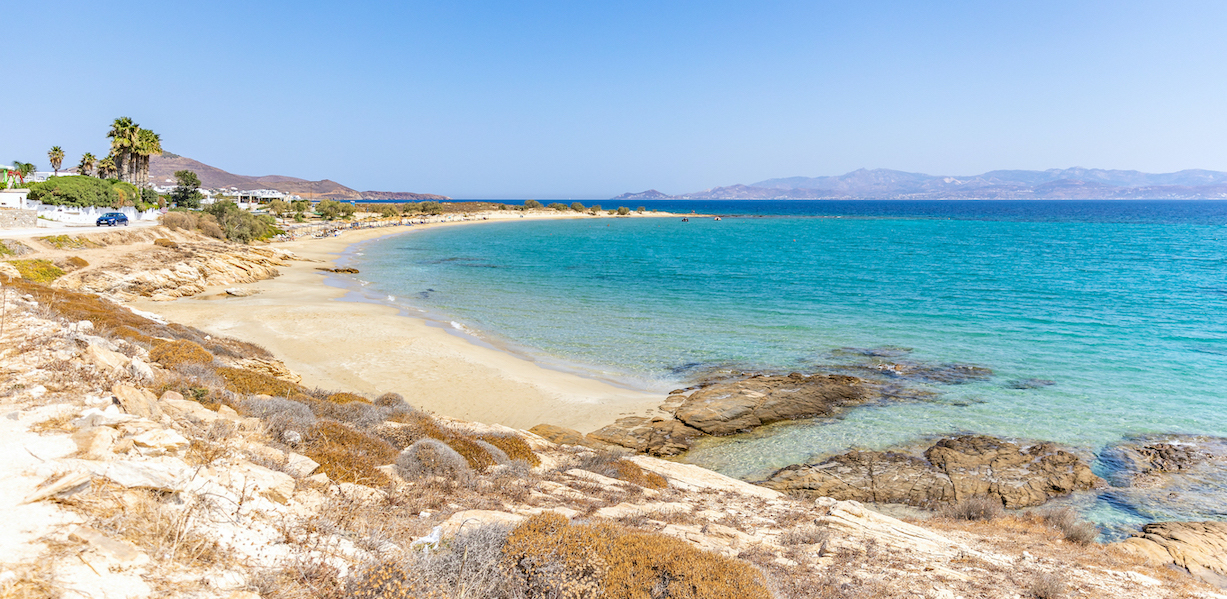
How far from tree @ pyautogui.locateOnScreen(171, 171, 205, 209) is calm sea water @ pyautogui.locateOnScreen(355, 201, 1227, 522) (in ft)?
98.3

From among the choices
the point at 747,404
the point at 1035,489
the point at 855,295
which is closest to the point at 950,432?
the point at 1035,489

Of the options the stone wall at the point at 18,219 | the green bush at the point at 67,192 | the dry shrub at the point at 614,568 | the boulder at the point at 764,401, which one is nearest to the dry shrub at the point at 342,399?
the dry shrub at the point at 614,568

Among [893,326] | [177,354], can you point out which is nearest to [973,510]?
[177,354]

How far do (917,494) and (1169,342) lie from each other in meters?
20.7

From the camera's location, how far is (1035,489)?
12.1m

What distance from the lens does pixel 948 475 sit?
1263 centimetres

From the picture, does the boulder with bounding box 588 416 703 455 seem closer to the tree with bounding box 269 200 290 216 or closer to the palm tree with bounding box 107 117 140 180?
the palm tree with bounding box 107 117 140 180

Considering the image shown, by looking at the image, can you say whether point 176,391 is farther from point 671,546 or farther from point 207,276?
point 207,276

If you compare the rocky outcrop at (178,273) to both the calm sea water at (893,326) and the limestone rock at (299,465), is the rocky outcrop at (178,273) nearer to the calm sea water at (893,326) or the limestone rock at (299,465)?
the calm sea water at (893,326)

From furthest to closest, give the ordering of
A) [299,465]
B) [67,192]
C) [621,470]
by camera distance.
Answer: [67,192], [621,470], [299,465]

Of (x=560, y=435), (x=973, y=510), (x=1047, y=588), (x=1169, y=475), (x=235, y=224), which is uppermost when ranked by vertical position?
(x=235, y=224)

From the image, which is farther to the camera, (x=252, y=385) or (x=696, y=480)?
(x=252, y=385)

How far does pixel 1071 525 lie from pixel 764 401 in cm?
775

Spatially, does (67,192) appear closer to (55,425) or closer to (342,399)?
(342,399)
